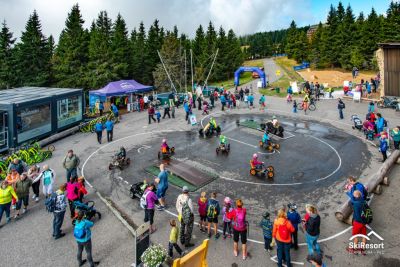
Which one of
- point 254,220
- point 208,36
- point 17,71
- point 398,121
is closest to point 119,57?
point 17,71

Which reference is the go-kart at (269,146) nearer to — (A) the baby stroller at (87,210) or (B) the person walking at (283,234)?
(B) the person walking at (283,234)

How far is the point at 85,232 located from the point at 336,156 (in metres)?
16.1

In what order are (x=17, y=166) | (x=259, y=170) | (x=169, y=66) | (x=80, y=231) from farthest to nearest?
1. (x=169, y=66)
2. (x=259, y=170)
3. (x=17, y=166)
4. (x=80, y=231)

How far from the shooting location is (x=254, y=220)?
12367 mm

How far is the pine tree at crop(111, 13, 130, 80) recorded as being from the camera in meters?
51.6

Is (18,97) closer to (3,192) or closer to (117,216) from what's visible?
(3,192)

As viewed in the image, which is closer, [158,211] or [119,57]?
[158,211]

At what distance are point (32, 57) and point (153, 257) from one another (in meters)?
48.6

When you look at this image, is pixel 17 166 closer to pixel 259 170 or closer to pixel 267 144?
pixel 259 170

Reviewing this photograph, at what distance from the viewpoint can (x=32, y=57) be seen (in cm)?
4728

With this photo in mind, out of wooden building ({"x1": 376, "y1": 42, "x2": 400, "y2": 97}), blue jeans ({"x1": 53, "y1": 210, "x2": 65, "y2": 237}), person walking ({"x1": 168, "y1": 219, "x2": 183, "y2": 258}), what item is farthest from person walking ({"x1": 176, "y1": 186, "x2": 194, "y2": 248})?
wooden building ({"x1": 376, "y1": 42, "x2": 400, "y2": 97})

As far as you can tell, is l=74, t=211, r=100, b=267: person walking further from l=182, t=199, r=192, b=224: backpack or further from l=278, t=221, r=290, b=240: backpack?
l=278, t=221, r=290, b=240: backpack

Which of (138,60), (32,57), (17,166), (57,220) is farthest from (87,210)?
(138,60)

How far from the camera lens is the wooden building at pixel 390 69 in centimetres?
3186
